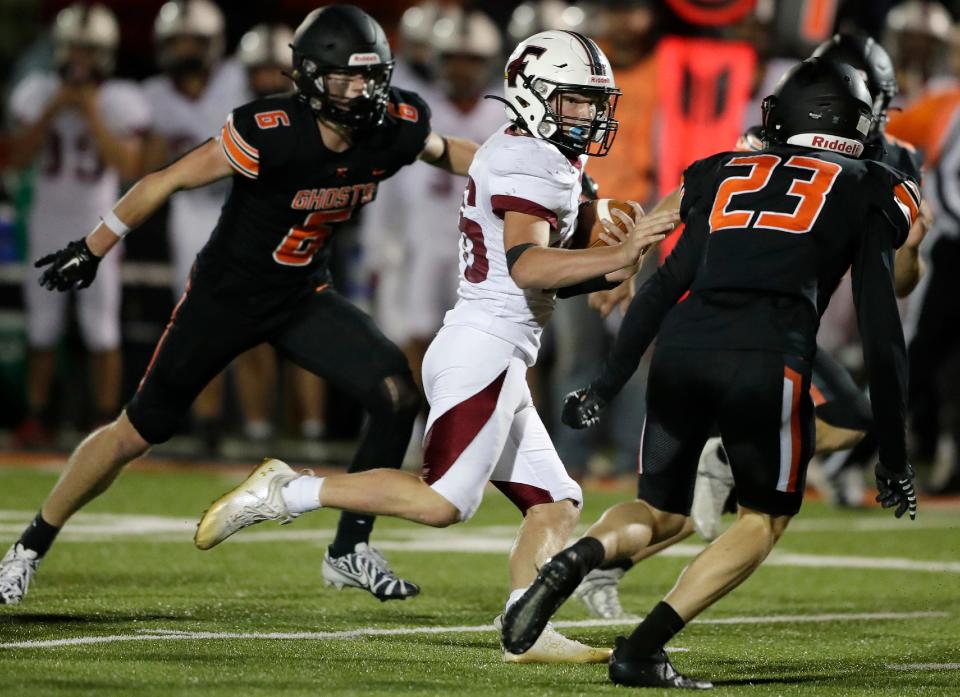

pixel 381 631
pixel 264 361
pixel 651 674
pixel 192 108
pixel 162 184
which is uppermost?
pixel 162 184

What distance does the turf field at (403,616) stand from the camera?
15.5ft

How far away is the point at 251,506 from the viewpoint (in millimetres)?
5277

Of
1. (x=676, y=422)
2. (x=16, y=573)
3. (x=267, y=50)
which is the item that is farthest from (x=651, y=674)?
(x=267, y=50)

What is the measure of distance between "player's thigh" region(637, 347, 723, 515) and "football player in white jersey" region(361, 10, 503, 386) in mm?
5599

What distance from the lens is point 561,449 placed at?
1012 centimetres

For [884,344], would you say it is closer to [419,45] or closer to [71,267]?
[71,267]

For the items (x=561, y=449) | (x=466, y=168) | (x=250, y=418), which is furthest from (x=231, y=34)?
(x=466, y=168)

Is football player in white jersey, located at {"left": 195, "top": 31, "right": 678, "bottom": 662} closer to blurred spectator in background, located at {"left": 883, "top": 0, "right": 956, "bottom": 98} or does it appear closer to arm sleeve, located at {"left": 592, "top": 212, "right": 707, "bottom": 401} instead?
arm sleeve, located at {"left": 592, "top": 212, "right": 707, "bottom": 401}

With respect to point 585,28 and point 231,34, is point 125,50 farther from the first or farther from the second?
point 585,28

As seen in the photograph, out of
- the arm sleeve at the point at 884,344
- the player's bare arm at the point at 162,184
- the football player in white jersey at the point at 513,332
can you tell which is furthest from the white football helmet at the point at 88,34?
the arm sleeve at the point at 884,344

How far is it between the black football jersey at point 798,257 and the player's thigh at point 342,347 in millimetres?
1446

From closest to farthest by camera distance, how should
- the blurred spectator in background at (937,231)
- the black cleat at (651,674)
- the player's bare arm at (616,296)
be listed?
the black cleat at (651,674)
the player's bare arm at (616,296)
the blurred spectator in background at (937,231)

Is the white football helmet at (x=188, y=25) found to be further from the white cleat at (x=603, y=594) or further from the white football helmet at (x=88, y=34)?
the white cleat at (x=603, y=594)

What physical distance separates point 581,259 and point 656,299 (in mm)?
223
